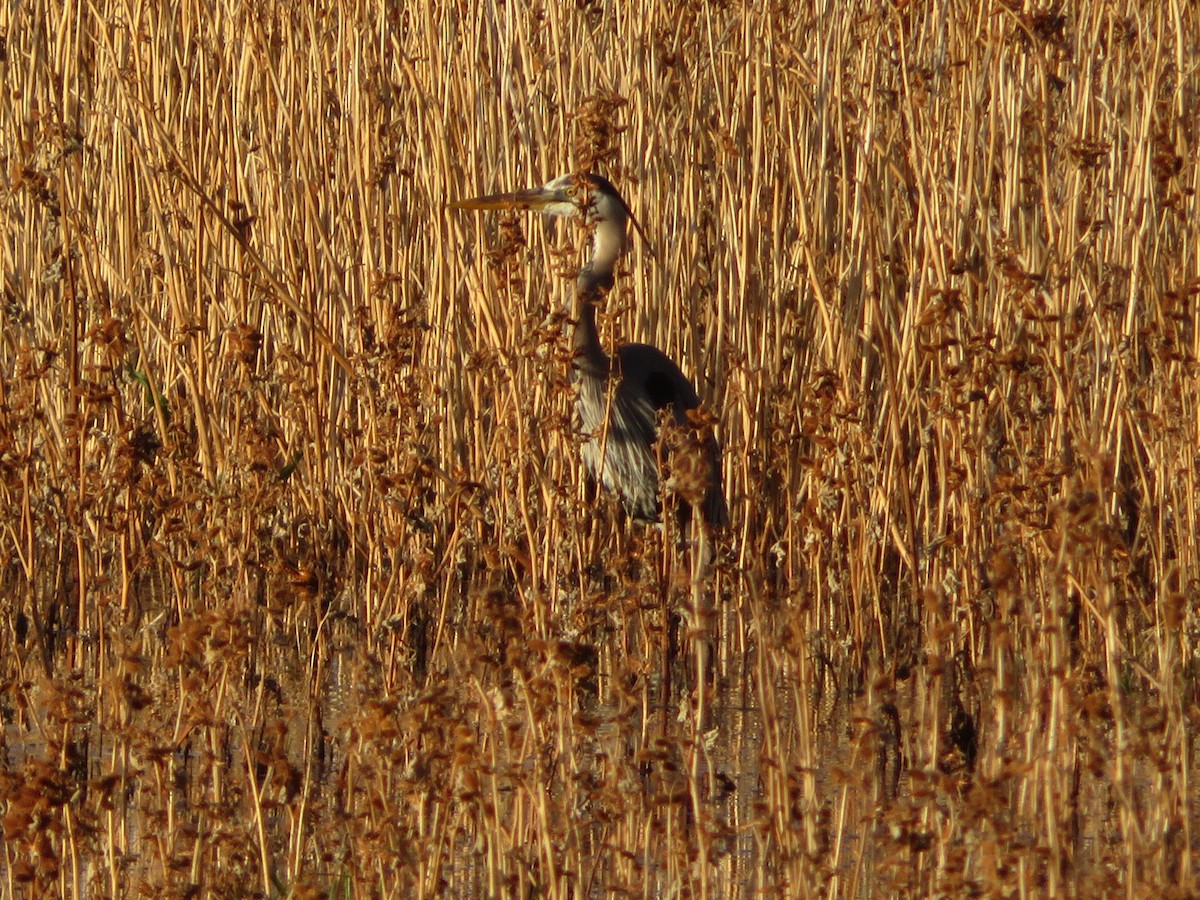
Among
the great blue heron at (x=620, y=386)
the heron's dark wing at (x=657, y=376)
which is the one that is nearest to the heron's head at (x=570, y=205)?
the great blue heron at (x=620, y=386)

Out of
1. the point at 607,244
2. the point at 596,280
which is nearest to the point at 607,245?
the point at 607,244

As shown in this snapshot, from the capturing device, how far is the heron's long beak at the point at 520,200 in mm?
3768

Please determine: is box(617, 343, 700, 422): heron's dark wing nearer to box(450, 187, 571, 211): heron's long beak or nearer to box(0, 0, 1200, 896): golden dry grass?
box(0, 0, 1200, 896): golden dry grass

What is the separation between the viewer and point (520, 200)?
381cm

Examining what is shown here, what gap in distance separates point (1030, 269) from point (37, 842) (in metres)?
2.22

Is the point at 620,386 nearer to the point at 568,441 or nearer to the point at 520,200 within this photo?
the point at 520,200

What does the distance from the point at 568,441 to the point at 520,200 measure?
710 millimetres

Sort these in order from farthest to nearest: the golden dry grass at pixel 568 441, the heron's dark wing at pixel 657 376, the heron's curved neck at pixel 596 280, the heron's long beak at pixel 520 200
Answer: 1. the heron's curved neck at pixel 596 280
2. the heron's dark wing at pixel 657 376
3. the heron's long beak at pixel 520 200
4. the golden dry grass at pixel 568 441

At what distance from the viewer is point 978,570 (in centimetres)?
322

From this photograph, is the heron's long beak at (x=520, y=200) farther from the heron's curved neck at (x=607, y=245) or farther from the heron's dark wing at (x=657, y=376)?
the heron's dark wing at (x=657, y=376)

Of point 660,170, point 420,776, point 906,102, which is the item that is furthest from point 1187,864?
point 660,170

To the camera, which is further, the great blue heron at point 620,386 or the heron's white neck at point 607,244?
the heron's white neck at point 607,244

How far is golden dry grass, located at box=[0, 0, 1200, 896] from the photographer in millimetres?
2336

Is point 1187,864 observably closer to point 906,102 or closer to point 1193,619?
point 1193,619
